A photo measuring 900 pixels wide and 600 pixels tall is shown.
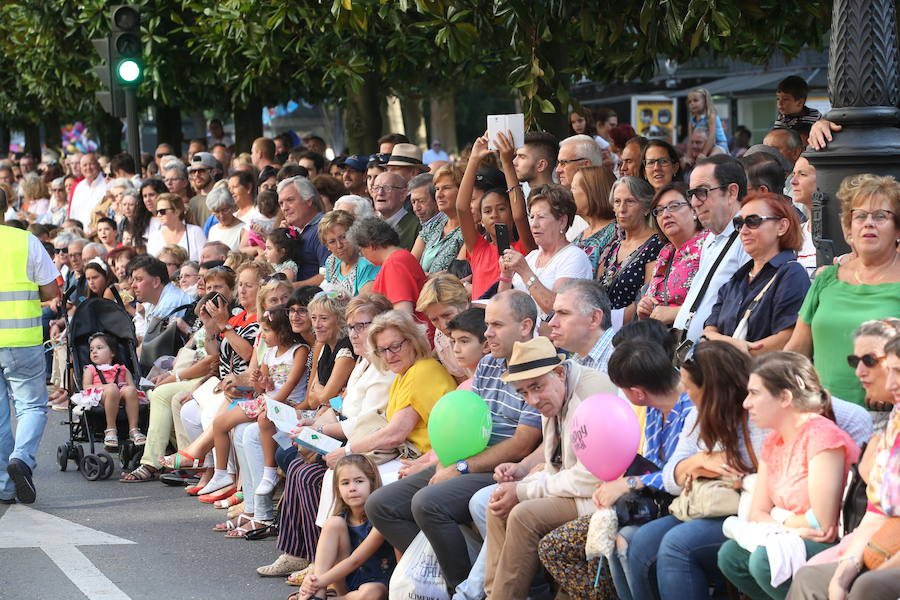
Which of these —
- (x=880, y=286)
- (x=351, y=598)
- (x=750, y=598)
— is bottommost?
(x=351, y=598)

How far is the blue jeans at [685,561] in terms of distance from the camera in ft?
18.2

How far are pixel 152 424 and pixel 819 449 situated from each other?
6895 millimetres

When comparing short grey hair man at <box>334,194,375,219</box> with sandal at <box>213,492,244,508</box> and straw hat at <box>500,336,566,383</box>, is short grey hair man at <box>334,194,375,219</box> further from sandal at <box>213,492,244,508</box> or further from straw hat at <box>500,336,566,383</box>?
straw hat at <box>500,336,566,383</box>

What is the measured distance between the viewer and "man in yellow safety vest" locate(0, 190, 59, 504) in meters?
10.2

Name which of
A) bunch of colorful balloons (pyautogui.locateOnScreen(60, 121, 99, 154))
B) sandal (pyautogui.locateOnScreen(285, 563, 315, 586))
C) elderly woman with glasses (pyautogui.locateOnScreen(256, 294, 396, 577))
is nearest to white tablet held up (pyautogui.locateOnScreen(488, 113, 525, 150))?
elderly woman with glasses (pyautogui.locateOnScreen(256, 294, 396, 577))

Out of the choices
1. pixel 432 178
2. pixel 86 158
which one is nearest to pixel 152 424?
pixel 432 178

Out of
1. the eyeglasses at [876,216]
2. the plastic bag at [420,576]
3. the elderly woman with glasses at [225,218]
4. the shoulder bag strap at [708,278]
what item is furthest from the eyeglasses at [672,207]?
the elderly woman with glasses at [225,218]

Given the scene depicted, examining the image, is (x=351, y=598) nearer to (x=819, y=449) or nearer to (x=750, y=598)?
(x=750, y=598)

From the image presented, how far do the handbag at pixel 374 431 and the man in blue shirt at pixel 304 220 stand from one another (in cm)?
352

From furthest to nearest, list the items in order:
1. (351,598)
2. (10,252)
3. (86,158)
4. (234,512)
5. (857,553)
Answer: (86,158) → (10,252) → (234,512) → (351,598) → (857,553)

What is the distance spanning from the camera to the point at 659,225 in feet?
25.3

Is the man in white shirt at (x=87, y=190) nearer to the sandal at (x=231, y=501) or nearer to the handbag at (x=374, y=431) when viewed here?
the sandal at (x=231, y=501)

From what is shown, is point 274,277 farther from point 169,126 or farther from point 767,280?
point 169,126

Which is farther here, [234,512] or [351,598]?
[234,512]
